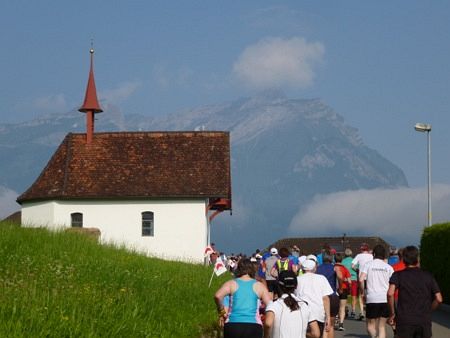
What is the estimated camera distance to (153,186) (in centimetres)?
5800

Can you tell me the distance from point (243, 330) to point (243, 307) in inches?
11.8

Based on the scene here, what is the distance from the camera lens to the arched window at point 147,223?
190ft

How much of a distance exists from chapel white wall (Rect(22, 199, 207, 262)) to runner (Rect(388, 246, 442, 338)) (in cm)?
4358

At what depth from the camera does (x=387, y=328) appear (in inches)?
931

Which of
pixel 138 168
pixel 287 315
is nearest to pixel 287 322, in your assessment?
pixel 287 315

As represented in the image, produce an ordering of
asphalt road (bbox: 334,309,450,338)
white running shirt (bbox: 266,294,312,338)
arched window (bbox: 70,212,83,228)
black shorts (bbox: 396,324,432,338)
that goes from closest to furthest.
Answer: white running shirt (bbox: 266,294,312,338), black shorts (bbox: 396,324,432,338), asphalt road (bbox: 334,309,450,338), arched window (bbox: 70,212,83,228)

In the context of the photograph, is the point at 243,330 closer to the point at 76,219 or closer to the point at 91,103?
the point at 76,219

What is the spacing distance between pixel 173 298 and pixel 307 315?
929 centimetres

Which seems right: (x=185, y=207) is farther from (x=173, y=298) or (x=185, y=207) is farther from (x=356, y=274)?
(x=173, y=298)

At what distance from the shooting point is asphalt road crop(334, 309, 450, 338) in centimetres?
2170

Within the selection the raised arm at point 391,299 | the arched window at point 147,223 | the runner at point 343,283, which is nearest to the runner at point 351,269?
the runner at point 343,283

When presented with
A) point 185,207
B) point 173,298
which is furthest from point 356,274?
point 185,207

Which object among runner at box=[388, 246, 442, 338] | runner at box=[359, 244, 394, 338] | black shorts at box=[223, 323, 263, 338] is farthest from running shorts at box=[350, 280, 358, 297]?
black shorts at box=[223, 323, 263, 338]

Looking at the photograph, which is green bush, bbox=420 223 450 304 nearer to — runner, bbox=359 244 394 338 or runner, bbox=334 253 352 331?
runner, bbox=334 253 352 331
